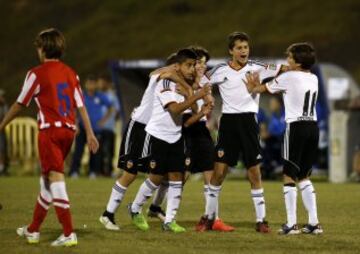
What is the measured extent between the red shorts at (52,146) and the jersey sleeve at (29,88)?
0.32 meters

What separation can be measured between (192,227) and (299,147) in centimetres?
157

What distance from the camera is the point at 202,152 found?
12812 mm

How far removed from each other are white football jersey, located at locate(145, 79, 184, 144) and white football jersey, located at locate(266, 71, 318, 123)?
100cm

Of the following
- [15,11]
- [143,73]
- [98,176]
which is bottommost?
[98,176]

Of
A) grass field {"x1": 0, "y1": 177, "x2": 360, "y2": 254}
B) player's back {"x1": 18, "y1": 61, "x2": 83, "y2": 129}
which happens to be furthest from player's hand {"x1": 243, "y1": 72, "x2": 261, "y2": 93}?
player's back {"x1": 18, "y1": 61, "x2": 83, "y2": 129}

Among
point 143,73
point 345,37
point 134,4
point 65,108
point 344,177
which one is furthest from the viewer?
point 134,4

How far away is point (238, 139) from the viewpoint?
476 inches

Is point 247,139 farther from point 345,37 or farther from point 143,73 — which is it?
point 345,37

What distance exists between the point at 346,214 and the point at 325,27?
1078 inches

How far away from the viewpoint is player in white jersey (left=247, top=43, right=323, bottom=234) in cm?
1173

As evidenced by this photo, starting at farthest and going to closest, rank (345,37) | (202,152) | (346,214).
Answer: (345,37), (346,214), (202,152)

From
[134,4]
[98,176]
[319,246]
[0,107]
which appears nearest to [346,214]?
[319,246]

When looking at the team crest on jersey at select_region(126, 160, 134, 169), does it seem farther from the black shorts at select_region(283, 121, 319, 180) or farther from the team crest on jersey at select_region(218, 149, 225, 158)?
the black shorts at select_region(283, 121, 319, 180)

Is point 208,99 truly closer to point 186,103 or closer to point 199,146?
point 186,103
